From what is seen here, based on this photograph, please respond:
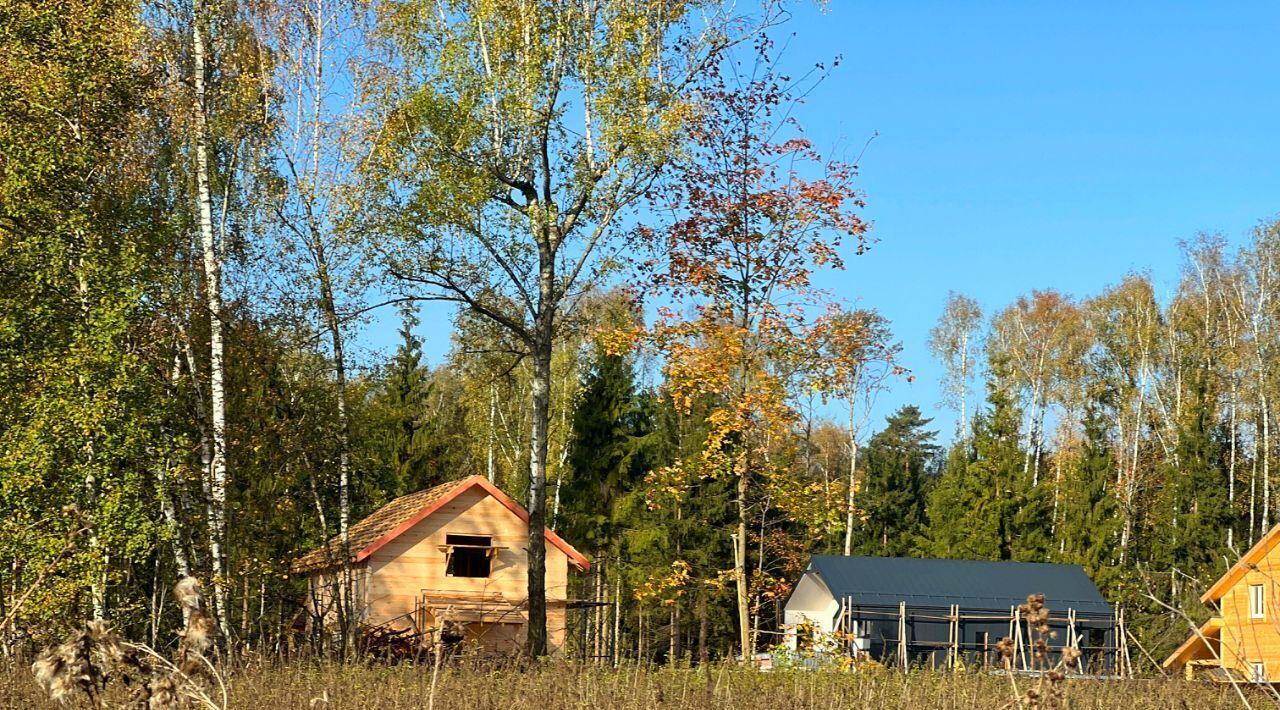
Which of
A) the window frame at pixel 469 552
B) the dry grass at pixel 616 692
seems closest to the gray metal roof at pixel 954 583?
the window frame at pixel 469 552

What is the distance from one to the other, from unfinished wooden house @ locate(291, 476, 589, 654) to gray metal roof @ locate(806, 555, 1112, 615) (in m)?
10.1

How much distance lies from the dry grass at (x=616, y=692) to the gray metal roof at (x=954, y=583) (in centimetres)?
2873

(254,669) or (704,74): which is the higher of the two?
(704,74)

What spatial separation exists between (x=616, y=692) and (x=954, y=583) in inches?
1330

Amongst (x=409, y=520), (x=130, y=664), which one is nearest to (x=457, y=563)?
(x=409, y=520)

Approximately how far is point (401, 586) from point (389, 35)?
14286mm

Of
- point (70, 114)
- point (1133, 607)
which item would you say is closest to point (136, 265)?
point (70, 114)

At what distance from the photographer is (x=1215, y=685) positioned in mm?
10844

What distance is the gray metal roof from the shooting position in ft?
131

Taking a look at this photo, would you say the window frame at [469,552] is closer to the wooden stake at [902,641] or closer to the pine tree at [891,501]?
the wooden stake at [902,641]

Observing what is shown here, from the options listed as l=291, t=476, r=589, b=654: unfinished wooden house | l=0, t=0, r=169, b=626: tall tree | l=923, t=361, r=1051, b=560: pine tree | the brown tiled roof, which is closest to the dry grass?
l=0, t=0, r=169, b=626: tall tree

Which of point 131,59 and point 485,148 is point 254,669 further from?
point 131,59

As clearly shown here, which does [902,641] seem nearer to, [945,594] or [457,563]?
[457,563]

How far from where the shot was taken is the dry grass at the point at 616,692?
27.6ft
